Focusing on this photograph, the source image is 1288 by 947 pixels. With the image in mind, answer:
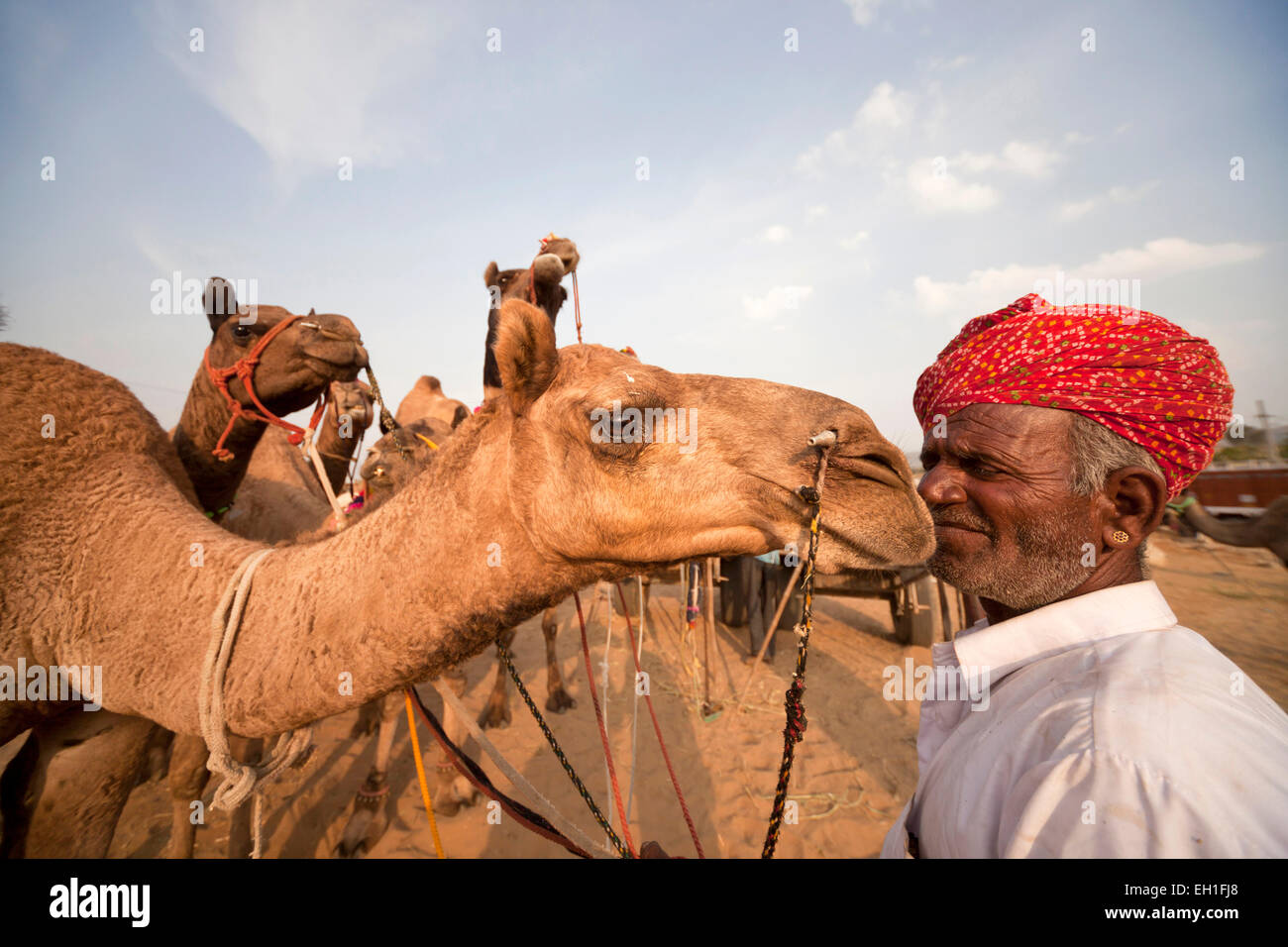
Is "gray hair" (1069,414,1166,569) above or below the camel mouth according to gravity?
below

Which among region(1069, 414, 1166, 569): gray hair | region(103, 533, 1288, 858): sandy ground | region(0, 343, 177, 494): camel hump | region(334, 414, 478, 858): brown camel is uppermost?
region(0, 343, 177, 494): camel hump

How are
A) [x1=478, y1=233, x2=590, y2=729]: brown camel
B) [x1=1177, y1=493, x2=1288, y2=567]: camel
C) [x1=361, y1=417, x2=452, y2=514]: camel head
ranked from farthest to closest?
[x1=1177, y1=493, x2=1288, y2=567]: camel, [x1=361, y1=417, x2=452, y2=514]: camel head, [x1=478, y1=233, x2=590, y2=729]: brown camel

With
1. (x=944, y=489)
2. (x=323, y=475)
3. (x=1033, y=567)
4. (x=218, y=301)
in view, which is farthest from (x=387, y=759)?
(x=1033, y=567)

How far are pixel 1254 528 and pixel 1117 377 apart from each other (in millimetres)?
9198

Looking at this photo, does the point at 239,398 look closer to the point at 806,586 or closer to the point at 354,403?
the point at 354,403

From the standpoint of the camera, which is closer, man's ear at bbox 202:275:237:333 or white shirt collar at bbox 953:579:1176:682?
white shirt collar at bbox 953:579:1176:682

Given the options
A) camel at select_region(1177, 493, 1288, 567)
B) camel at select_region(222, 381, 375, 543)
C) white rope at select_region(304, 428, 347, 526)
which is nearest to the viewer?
white rope at select_region(304, 428, 347, 526)

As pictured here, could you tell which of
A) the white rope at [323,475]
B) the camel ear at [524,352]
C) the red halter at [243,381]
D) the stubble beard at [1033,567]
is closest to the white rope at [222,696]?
the white rope at [323,475]

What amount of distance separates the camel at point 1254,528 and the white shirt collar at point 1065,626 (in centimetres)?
910

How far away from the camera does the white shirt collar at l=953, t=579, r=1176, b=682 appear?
1414 mm

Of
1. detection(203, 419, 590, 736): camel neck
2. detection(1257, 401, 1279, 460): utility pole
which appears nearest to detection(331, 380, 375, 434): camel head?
detection(203, 419, 590, 736): camel neck

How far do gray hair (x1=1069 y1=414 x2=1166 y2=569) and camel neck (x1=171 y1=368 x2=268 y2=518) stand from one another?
5.28 metres

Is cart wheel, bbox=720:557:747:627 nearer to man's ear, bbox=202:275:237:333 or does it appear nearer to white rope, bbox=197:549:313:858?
man's ear, bbox=202:275:237:333

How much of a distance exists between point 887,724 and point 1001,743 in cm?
677
